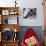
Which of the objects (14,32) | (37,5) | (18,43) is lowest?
(18,43)

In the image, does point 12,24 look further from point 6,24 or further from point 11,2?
point 11,2

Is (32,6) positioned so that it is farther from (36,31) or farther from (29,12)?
(36,31)

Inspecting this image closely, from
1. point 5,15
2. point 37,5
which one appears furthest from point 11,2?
point 37,5

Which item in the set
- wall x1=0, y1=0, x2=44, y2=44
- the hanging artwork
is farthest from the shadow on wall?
the hanging artwork

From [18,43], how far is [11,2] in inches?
52.0

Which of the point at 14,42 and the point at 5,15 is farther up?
the point at 5,15

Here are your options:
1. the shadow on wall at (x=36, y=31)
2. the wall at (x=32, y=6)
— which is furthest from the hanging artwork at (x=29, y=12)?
the shadow on wall at (x=36, y=31)

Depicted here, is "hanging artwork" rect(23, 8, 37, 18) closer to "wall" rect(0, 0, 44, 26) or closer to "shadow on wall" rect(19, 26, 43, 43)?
"wall" rect(0, 0, 44, 26)

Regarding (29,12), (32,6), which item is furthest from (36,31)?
(32,6)

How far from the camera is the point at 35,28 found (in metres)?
4.91

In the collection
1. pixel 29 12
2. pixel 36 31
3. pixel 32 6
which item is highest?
pixel 32 6

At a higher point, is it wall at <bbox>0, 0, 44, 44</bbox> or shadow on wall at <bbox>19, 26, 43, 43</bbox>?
wall at <bbox>0, 0, 44, 44</bbox>

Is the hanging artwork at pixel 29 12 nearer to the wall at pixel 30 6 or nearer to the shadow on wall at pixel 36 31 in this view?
the wall at pixel 30 6

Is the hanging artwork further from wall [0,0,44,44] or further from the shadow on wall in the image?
the shadow on wall
